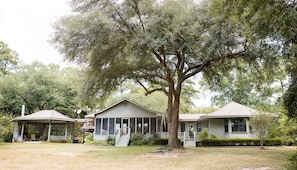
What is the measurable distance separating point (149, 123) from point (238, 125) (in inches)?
319

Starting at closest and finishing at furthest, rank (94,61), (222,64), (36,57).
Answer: (94,61)
(222,64)
(36,57)

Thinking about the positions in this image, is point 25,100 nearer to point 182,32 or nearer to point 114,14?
point 114,14

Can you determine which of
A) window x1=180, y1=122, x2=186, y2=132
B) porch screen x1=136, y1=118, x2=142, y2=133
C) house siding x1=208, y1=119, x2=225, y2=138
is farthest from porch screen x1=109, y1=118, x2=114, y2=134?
house siding x1=208, y1=119, x2=225, y2=138

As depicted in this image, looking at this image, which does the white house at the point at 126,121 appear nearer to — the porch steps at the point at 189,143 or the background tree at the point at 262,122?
the porch steps at the point at 189,143

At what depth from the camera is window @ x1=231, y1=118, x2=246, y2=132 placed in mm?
22578

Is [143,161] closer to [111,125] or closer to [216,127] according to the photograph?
[216,127]

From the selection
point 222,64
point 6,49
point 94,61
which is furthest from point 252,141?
point 6,49

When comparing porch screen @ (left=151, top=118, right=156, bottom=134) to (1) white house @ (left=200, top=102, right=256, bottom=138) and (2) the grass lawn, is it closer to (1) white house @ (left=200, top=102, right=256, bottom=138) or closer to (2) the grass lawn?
(1) white house @ (left=200, top=102, right=256, bottom=138)

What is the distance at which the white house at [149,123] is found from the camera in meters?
23.1

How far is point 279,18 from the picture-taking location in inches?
278

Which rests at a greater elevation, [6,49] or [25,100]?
[6,49]

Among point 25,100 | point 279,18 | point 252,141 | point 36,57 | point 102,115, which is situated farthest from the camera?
point 36,57

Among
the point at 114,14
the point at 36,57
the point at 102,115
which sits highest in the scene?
the point at 36,57

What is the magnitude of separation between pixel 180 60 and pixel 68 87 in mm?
19152
